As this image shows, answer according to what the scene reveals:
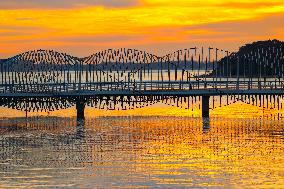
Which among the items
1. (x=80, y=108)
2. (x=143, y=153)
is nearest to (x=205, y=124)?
(x=80, y=108)

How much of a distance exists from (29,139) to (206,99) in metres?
22.6

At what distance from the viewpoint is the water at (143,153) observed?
43.6m

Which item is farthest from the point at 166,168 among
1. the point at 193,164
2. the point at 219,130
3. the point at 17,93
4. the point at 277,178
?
the point at 17,93

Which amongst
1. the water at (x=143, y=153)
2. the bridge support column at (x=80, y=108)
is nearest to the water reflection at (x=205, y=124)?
the water at (x=143, y=153)

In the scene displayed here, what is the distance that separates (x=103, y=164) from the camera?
49.4 metres

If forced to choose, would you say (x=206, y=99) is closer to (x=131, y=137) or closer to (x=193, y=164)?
(x=131, y=137)

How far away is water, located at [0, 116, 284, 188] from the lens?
43.6m

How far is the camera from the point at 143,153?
54.2 metres

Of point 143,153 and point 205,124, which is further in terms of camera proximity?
point 205,124

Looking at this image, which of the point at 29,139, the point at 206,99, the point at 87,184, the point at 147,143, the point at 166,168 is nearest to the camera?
the point at 87,184

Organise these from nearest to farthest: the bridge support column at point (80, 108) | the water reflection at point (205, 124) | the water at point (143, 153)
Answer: the water at point (143, 153) < the water reflection at point (205, 124) < the bridge support column at point (80, 108)

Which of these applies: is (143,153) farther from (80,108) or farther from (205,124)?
(80,108)

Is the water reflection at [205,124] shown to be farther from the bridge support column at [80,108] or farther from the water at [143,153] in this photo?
the bridge support column at [80,108]

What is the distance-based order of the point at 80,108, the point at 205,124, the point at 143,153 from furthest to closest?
the point at 80,108 < the point at 205,124 < the point at 143,153
